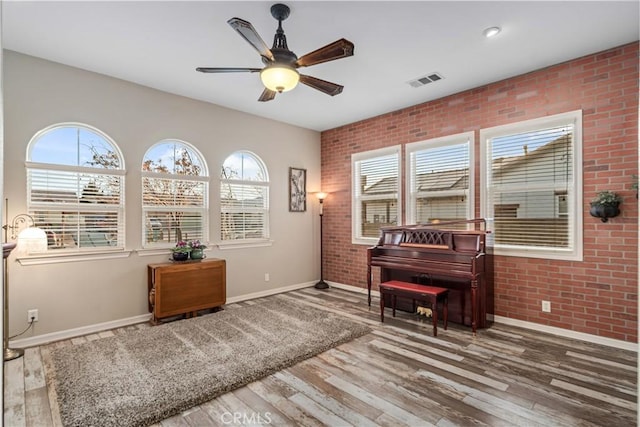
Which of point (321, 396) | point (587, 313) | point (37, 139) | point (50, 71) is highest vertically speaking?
point (50, 71)

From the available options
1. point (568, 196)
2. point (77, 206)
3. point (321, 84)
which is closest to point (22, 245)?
point (77, 206)

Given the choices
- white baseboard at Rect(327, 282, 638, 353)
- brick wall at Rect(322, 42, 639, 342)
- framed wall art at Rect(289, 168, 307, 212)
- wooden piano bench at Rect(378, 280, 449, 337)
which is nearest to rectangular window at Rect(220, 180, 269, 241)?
framed wall art at Rect(289, 168, 307, 212)

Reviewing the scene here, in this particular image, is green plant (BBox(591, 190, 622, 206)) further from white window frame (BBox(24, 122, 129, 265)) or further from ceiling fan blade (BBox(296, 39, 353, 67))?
white window frame (BBox(24, 122, 129, 265))

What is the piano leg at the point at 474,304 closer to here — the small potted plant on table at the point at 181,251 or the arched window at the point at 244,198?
the arched window at the point at 244,198

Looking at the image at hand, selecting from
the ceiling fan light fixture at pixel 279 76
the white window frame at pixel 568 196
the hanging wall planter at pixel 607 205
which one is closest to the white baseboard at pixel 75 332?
the ceiling fan light fixture at pixel 279 76

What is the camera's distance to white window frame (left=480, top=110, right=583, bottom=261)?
3.62 meters

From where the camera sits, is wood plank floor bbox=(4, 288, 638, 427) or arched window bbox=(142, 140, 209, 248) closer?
wood plank floor bbox=(4, 288, 638, 427)

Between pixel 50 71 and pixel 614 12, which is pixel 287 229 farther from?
pixel 614 12

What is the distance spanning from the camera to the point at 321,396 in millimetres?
2604

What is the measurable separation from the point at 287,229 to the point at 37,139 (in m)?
3.45

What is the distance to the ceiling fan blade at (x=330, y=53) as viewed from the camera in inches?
98.4

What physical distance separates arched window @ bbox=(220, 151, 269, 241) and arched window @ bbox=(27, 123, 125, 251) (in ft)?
4.53

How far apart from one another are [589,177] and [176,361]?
4.34m

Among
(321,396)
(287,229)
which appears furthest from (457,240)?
(287,229)
